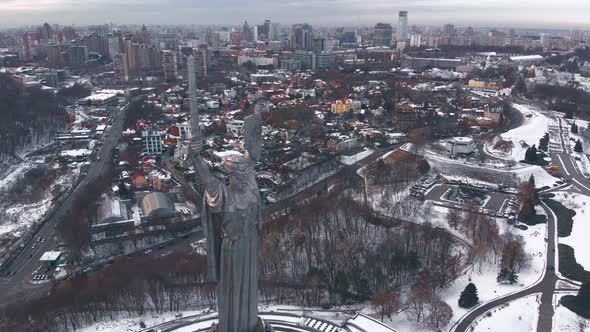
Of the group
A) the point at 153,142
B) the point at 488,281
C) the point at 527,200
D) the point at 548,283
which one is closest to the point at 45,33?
the point at 153,142

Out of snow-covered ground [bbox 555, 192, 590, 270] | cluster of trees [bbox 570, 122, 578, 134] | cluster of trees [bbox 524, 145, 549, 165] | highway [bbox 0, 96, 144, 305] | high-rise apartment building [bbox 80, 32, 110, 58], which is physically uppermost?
high-rise apartment building [bbox 80, 32, 110, 58]

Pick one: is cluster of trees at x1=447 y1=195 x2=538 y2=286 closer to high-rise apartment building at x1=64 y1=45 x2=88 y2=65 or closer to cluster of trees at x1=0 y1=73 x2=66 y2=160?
cluster of trees at x1=0 y1=73 x2=66 y2=160

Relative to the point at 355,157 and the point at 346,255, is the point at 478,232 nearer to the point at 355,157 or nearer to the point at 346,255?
the point at 346,255

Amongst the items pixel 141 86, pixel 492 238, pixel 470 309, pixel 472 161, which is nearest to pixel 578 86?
pixel 472 161

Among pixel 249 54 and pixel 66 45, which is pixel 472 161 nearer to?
pixel 249 54

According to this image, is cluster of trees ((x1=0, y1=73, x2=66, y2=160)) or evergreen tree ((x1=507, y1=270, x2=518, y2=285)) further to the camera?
cluster of trees ((x1=0, y1=73, x2=66, y2=160))

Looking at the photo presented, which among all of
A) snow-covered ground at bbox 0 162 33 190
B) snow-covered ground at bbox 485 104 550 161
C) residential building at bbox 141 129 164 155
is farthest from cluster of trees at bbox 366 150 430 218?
snow-covered ground at bbox 0 162 33 190
